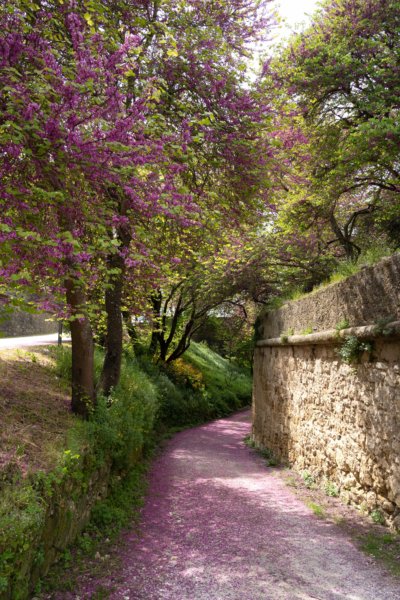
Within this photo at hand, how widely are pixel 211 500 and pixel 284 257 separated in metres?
8.43

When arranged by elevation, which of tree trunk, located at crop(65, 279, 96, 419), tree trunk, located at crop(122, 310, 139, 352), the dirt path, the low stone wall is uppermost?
tree trunk, located at crop(122, 310, 139, 352)

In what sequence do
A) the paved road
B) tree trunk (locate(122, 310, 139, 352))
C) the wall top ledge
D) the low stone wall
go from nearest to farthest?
the low stone wall → the wall top ledge → the paved road → tree trunk (locate(122, 310, 139, 352))

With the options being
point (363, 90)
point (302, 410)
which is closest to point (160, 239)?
point (302, 410)

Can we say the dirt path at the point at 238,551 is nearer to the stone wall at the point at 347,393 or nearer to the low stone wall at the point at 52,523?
the low stone wall at the point at 52,523

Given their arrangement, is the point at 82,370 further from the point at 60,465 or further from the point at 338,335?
the point at 338,335

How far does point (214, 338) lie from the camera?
102 ft

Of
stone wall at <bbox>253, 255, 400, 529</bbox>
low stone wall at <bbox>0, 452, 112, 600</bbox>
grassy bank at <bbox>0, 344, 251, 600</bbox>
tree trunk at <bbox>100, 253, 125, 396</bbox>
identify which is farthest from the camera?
tree trunk at <bbox>100, 253, 125, 396</bbox>

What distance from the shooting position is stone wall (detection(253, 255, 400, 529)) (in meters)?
5.90

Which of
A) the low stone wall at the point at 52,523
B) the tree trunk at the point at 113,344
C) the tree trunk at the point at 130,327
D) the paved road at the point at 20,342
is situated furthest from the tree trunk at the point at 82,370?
the tree trunk at the point at 130,327

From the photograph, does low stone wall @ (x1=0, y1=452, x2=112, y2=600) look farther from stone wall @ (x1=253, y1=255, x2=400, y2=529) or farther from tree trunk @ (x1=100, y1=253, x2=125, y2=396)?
stone wall @ (x1=253, y1=255, x2=400, y2=529)

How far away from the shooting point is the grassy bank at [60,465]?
4012 millimetres

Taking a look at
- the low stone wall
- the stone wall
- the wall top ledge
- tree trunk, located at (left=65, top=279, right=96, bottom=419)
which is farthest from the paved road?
the stone wall

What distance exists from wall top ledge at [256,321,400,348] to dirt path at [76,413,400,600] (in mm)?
2647

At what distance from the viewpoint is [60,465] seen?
17.1ft
